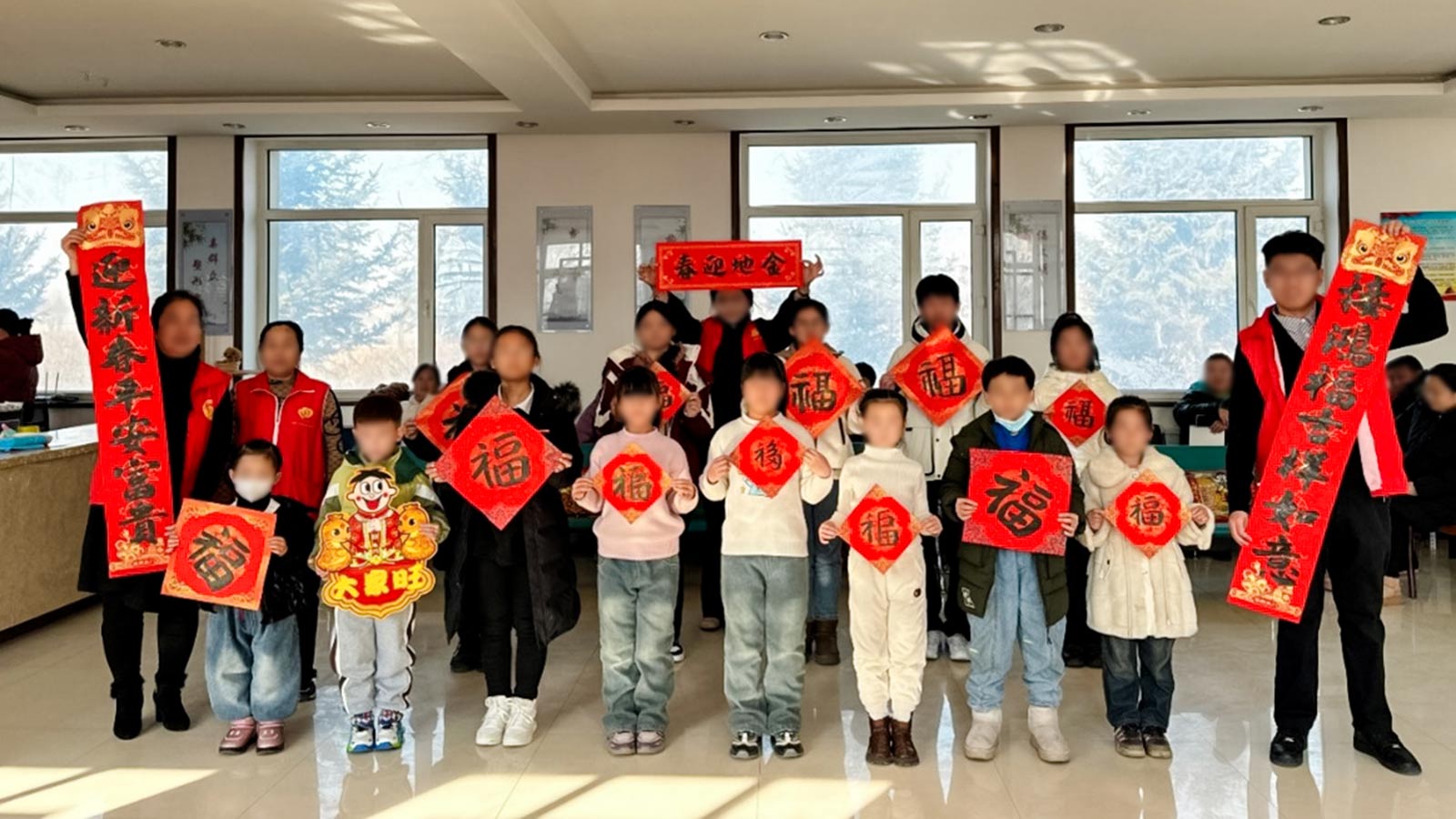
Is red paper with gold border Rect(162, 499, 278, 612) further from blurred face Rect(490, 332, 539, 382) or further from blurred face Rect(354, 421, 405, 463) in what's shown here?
blurred face Rect(490, 332, 539, 382)

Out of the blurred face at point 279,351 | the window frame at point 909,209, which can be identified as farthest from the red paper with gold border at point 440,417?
the window frame at point 909,209

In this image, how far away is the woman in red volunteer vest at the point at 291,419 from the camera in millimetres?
→ 3188

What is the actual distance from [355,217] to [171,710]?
501 cm

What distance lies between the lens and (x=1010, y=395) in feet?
9.32

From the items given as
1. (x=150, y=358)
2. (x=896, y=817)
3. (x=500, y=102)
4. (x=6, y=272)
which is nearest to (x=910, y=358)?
(x=896, y=817)

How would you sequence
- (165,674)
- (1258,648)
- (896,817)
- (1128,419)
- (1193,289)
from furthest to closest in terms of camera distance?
(1193,289) < (1258,648) < (165,674) < (1128,419) < (896,817)

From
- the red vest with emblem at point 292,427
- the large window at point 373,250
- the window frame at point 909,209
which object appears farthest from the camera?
the large window at point 373,250

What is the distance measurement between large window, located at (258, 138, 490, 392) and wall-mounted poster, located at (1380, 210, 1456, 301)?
6387mm

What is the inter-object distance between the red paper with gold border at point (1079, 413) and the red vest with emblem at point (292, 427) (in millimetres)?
2464

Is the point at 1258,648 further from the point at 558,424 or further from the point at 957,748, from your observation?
the point at 558,424

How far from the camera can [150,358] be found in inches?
118

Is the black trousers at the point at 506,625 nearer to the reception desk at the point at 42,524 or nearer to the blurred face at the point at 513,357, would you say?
the blurred face at the point at 513,357

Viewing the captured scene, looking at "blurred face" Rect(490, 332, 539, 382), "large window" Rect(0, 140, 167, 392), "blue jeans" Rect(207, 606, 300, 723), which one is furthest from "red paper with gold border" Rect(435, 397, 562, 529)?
"large window" Rect(0, 140, 167, 392)

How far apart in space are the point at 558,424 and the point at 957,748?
148 cm
